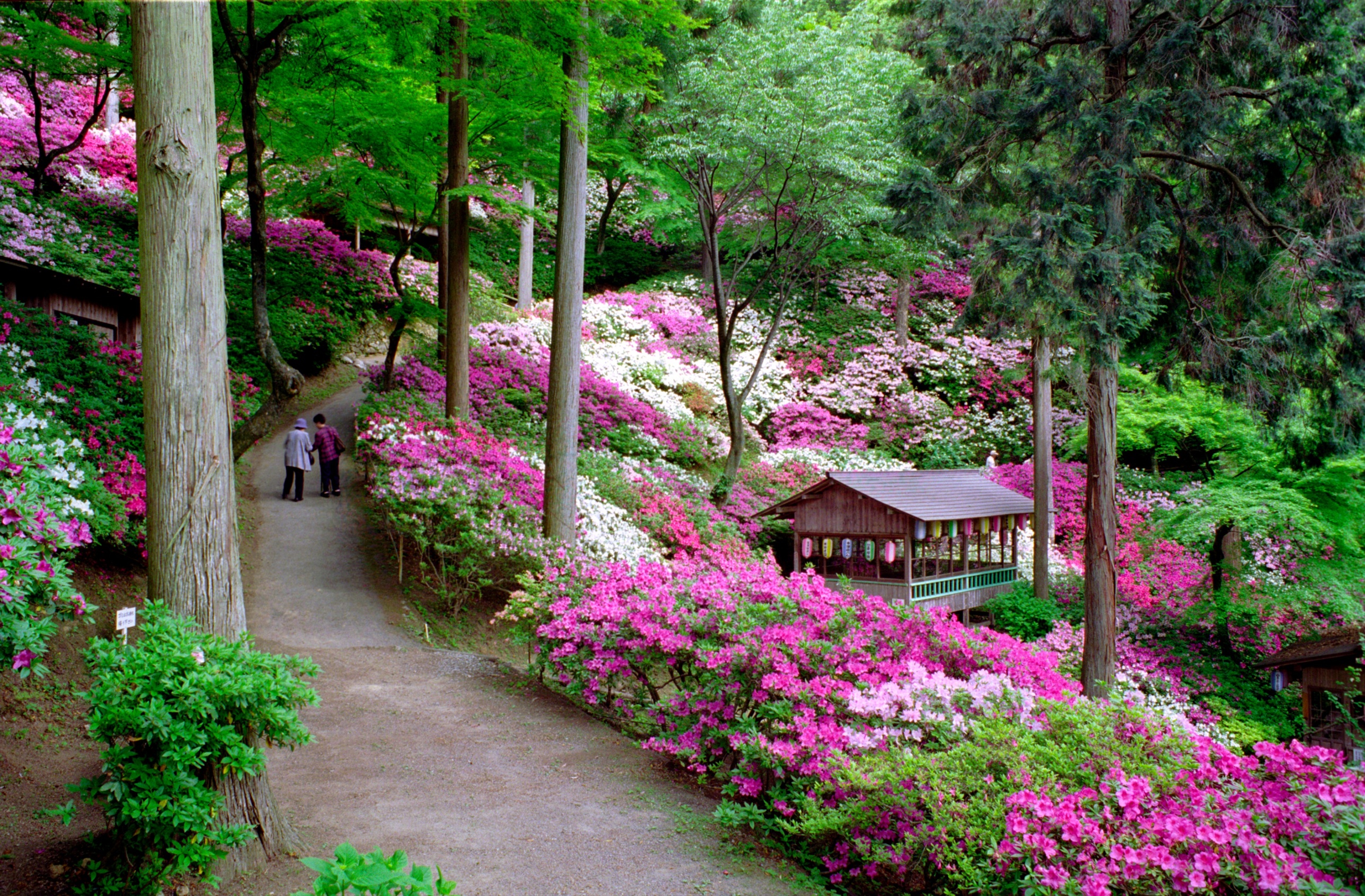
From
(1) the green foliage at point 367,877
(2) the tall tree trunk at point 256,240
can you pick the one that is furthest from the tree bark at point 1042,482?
(1) the green foliage at point 367,877

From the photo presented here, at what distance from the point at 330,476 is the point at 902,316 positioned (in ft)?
59.3

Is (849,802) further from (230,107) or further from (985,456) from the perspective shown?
(985,456)

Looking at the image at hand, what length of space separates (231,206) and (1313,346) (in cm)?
2228

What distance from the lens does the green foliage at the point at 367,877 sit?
2234 mm

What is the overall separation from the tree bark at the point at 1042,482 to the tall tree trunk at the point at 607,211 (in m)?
16.7

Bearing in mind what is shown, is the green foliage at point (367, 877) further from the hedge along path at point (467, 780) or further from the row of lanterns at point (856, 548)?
the row of lanterns at point (856, 548)

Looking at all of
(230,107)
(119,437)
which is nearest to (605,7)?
(230,107)

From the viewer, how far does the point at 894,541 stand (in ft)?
47.5

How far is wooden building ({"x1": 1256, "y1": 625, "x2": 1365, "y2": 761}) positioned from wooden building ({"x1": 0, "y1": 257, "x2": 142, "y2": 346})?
47.7 ft

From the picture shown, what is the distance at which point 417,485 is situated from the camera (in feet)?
32.1

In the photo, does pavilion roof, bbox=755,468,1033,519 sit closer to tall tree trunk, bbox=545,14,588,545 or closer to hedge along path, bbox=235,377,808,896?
tall tree trunk, bbox=545,14,588,545

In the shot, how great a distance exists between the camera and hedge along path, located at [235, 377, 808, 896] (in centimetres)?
410

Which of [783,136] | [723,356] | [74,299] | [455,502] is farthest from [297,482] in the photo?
[783,136]

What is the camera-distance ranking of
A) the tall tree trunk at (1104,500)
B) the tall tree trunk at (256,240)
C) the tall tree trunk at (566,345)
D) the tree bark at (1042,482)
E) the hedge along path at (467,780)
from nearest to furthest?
the hedge along path at (467,780) → the tall tree trunk at (256,240) → the tall tree trunk at (1104,500) → the tall tree trunk at (566,345) → the tree bark at (1042,482)
